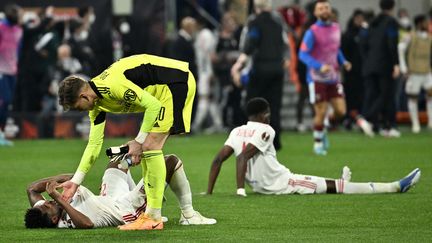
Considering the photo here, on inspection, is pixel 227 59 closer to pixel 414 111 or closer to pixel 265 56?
pixel 414 111

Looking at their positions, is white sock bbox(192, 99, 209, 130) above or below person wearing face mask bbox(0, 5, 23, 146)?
below

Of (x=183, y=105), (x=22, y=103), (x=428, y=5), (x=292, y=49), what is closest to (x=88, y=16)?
(x=22, y=103)

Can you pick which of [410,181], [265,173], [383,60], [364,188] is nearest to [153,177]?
[265,173]

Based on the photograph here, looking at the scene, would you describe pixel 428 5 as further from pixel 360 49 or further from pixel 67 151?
pixel 67 151

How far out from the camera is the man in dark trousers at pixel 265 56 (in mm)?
20234

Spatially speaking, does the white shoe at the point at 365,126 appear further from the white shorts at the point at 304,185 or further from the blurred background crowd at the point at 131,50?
the white shorts at the point at 304,185

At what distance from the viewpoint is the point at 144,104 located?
32.6ft

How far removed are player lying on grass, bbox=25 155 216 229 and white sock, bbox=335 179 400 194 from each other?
280 cm

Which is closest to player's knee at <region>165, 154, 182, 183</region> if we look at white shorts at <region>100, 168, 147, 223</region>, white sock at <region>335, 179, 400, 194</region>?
white shorts at <region>100, 168, 147, 223</region>

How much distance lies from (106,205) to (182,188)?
736 millimetres

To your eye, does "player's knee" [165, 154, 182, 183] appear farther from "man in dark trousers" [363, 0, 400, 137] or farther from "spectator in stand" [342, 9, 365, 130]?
"spectator in stand" [342, 9, 365, 130]

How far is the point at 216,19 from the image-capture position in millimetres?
31703

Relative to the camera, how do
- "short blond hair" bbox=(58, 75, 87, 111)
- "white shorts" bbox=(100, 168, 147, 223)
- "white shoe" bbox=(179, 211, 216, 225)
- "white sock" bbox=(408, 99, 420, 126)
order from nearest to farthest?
"short blond hair" bbox=(58, 75, 87, 111) → "white shorts" bbox=(100, 168, 147, 223) → "white shoe" bbox=(179, 211, 216, 225) → "white sock" bbox=(408, 99, 420, 126)

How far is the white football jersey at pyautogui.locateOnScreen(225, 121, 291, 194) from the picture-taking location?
13.2m
